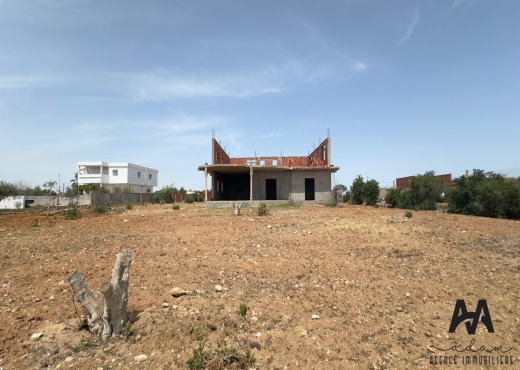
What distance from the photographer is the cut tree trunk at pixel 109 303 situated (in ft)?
10.7

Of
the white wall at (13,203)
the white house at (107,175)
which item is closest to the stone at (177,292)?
the white wall at (13,203)

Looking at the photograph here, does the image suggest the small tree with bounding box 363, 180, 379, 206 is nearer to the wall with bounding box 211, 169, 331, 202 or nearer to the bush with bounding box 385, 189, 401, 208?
the bush with bounding box 385, 189, 401, 208

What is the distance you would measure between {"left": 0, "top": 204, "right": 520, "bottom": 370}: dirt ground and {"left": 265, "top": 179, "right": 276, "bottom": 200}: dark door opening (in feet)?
45.0

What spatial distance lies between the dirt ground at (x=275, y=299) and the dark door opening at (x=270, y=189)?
13.7m

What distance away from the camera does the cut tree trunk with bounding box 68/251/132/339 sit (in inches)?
128

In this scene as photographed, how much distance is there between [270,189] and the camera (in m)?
22.2

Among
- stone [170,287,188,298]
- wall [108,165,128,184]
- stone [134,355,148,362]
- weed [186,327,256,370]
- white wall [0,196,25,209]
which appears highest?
wall [108,165,128,184]

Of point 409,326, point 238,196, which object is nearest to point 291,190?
point 238,196

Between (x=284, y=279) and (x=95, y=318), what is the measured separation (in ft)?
9.63

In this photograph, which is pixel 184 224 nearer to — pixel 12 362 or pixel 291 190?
pixel 12 362

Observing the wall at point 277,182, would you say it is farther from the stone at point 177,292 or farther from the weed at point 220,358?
the weed at point 220,358

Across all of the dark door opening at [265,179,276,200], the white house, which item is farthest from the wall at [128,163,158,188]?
the dark door opening at [265,179,276,200]

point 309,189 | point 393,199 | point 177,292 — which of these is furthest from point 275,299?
point 393,199

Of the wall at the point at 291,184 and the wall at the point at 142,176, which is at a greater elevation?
the wall at the point at 142,176
